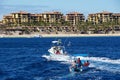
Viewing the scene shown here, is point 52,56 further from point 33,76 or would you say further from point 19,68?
point 33,76

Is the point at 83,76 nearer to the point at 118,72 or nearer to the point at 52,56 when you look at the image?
the point at 118,72

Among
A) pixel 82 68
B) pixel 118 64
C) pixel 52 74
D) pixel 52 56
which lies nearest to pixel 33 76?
pixel 52 74

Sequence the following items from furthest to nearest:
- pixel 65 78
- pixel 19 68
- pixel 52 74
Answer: pixel 19 68
pixel 52 74
pixel 65 78

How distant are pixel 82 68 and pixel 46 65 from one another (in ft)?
38.3

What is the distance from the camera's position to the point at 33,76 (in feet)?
194

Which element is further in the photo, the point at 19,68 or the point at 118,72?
the point at 19,68

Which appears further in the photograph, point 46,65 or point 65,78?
point 46,65

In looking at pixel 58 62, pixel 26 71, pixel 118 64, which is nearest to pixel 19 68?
pixel 26 71

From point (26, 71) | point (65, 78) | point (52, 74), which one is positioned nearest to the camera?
point (65, 78)

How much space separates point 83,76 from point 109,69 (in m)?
8.06

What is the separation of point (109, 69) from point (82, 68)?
4.24 metres

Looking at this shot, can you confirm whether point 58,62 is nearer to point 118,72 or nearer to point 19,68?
point 19,68

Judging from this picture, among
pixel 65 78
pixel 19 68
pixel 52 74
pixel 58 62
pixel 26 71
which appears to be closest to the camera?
pixel 65 78

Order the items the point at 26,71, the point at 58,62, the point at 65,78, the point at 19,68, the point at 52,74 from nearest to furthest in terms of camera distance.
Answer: the point at 65,78, the point at 52,74, the point at 26,71, the point at 19,68, the point at 58,62
